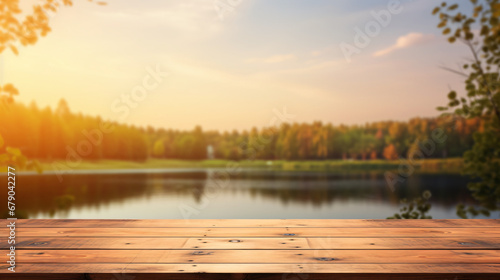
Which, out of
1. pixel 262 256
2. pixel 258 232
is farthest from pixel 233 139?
pixel 262 256

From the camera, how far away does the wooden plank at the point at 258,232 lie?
5.62 ft

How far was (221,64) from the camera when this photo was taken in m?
9.41

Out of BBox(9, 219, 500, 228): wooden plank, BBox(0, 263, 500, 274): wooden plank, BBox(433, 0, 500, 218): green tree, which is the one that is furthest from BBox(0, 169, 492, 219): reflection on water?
BBox(0, 263, 500, 274): wooden plank

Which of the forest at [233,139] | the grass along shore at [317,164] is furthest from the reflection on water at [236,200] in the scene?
the forest at [233,139]

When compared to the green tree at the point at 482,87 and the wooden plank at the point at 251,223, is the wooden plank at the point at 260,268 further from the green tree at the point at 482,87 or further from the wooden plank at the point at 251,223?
the green tree at the point at 482,87

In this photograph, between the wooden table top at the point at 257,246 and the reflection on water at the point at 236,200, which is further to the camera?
the reflection on water at the point at 236,200

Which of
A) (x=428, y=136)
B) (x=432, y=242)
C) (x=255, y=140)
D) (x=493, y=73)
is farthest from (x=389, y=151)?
(x=432, y=242)

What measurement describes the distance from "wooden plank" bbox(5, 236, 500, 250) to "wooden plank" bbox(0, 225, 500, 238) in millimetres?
76

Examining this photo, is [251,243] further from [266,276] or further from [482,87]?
[482,87]

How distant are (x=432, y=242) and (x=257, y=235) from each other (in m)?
0.73

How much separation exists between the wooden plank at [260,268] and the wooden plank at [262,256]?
4cm

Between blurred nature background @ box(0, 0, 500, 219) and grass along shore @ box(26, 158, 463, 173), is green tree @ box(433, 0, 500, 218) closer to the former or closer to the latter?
blurred nature background @ box(0, 0, 500, 219)

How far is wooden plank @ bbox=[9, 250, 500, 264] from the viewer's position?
1.31 m

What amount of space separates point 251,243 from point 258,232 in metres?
0.21
